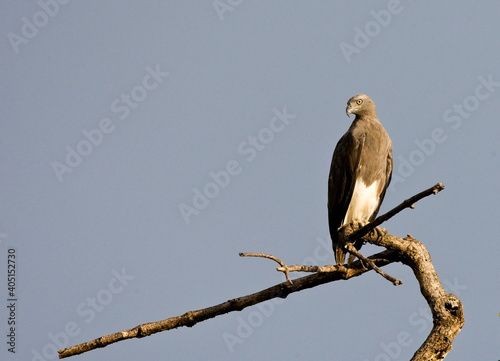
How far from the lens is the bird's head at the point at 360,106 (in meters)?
8.56

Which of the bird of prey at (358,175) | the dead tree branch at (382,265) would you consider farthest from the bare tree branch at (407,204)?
the bird of prey at (358,175)

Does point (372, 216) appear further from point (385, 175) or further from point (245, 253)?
point (245, 253)

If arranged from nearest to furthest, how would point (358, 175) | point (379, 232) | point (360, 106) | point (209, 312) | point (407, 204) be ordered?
Answer: point (407, 204), point (209, 312), point (379, 232), point (358, 175), point (360, 106)

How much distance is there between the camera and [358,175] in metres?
7.89

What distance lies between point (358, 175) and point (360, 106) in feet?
3.83

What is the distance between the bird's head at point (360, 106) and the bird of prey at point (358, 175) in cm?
34

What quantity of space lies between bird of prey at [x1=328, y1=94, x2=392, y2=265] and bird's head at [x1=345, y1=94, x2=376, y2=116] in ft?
1.13

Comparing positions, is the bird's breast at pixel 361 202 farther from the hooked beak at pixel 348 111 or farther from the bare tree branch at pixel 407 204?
the bare tree branch at pixel 407 204

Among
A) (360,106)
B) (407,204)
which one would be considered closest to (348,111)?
(360,106)

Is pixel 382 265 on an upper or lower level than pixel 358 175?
lower

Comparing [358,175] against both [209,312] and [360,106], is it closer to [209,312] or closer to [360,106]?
[360,106]

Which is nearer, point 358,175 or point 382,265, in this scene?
point 382,265

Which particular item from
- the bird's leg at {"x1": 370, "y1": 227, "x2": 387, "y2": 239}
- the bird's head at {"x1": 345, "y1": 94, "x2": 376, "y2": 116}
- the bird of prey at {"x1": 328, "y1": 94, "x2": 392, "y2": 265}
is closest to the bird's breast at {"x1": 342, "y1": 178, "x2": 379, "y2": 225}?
the bird of prey at {"x1": 328, "y1": 94, "x2": 392, "y2": 265}

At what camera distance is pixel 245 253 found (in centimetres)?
416
